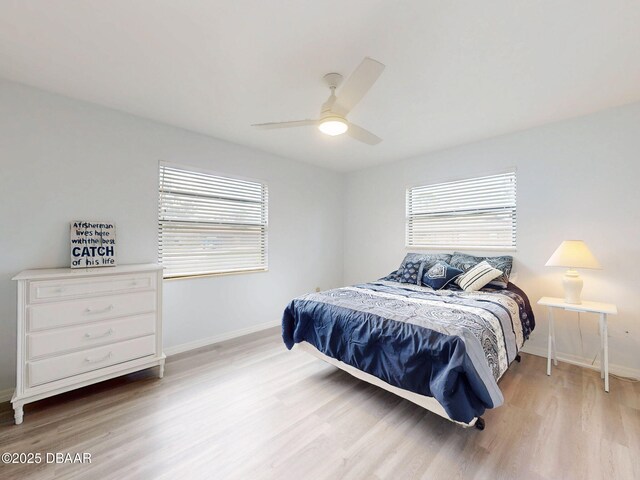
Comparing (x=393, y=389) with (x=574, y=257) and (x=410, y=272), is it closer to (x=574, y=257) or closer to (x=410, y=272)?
(x=410, y=272)

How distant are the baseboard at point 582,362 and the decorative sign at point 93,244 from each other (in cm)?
429

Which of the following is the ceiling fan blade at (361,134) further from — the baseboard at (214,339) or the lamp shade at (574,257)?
the baseboard at (214,339)

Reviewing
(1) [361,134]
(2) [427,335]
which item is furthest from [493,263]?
(1) [361,134]

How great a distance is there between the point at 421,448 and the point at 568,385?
1651 millimetres

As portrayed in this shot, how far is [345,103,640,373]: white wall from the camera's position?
251 centimetres

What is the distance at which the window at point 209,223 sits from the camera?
2.95 metres

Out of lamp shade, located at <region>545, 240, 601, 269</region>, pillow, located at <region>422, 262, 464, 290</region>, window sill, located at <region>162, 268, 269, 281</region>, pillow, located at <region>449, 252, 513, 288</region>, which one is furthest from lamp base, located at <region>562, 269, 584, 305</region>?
window sill, located at <region>162, 268, 269, 281</region>

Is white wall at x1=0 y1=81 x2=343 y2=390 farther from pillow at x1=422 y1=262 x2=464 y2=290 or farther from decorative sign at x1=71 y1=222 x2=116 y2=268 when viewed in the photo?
pillow at x1=422 y1=262 x2=464 y2=290

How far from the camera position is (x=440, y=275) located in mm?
3061

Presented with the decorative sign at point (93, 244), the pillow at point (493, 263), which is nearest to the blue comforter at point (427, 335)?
the pillow at point (493, 263)

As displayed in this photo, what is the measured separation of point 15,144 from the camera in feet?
7.07

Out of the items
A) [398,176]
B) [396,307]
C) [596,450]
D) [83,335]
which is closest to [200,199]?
[83,335]

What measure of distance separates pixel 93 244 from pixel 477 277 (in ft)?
11.9

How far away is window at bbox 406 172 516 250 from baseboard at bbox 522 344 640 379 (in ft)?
3.67
